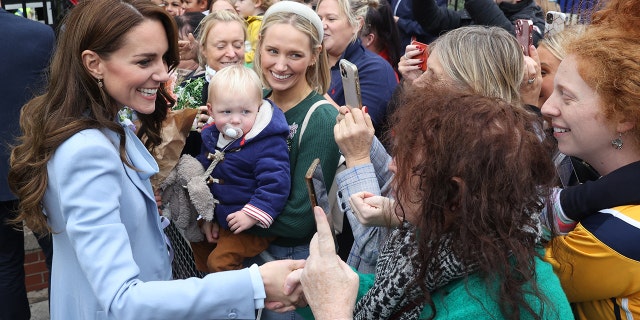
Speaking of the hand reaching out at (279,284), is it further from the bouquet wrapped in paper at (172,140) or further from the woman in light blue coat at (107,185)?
the bouquet wrapped in paper at (172,140)

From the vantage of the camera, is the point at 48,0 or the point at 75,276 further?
the point at 48,0

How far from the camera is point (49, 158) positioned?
1.95m

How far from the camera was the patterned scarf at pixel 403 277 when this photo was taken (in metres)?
1.68

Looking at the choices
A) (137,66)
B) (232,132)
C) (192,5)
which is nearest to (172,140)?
(232,132)

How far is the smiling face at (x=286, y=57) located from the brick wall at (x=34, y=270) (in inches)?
107

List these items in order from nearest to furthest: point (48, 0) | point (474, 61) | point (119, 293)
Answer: point (119, 293)
point (474, 61)
point (48, 0)

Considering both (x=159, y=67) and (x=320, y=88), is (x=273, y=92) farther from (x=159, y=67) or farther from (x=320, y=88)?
(x=159, y=67)

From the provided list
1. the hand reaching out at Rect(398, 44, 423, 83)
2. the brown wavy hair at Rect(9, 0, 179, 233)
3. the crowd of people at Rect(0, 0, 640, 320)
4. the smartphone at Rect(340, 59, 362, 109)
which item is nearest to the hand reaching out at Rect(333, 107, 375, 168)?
the crowd of people at Rect(0, 0, 640, 320)

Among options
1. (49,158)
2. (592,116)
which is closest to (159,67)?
(49,158)

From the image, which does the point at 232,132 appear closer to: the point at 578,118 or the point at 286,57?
the point at 286,57

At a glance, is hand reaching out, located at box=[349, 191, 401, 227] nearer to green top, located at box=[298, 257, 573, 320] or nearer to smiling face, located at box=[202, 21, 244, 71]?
green top, located at box=[298, 257, 573, 320]

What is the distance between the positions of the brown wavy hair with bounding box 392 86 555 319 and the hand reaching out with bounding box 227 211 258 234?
1.23 m

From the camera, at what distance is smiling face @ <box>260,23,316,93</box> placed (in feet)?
10.3

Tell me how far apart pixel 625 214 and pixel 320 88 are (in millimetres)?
1803
